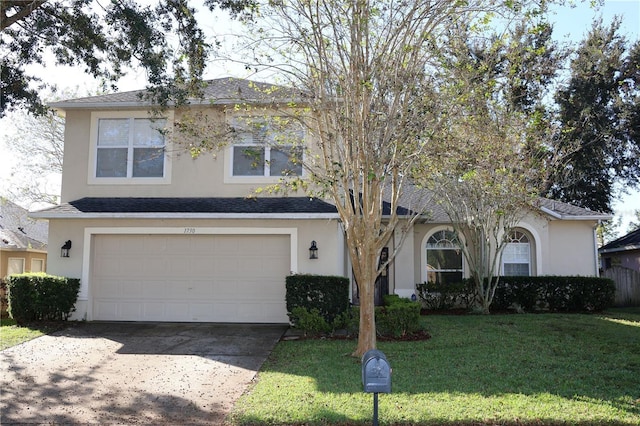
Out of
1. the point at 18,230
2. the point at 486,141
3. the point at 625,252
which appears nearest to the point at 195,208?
the point at 486,141

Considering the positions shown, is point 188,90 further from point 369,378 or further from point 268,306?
point 369,378

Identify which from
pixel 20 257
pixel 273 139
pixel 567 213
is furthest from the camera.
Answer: pixel 20 257

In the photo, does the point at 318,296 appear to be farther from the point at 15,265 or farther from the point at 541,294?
the point at 15,265

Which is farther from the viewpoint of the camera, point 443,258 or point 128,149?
point 443,258

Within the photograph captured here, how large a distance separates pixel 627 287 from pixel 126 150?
18531mm

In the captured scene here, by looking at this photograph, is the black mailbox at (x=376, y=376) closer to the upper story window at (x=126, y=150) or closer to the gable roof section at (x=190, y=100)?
the gable roof section at (x=190, y=100)

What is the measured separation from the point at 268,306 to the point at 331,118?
534cm

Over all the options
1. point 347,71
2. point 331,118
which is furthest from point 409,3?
point 331,118

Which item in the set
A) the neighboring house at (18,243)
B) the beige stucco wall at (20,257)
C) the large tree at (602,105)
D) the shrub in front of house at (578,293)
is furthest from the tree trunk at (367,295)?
the large tree at (602,105)

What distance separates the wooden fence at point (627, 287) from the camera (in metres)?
20.0

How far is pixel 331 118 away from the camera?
9.66 m

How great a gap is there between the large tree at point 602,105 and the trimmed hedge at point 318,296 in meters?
16.1

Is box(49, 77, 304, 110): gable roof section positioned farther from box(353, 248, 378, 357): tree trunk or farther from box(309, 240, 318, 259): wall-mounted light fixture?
box(353, 248, 378, 357): tree trunk

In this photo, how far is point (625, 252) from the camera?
22406mm
